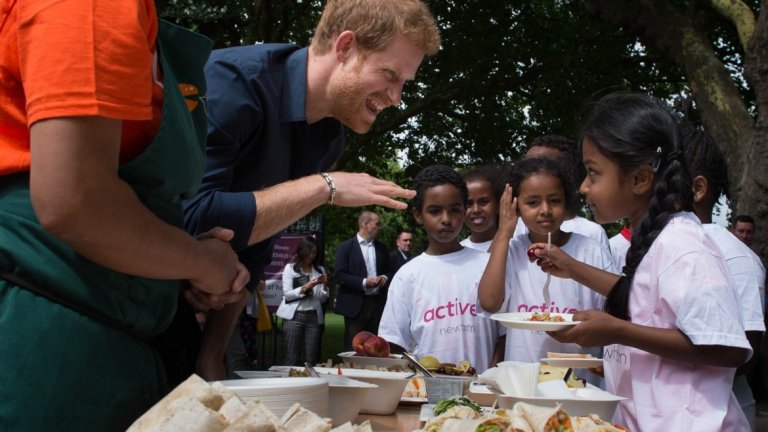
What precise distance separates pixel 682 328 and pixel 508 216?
1.67 m

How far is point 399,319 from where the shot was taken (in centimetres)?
404

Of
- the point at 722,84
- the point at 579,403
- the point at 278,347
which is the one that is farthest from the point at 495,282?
the point at 278,347

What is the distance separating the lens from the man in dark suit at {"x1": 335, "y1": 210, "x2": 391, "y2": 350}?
10164mm

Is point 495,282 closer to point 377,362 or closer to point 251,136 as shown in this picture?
point 377,362

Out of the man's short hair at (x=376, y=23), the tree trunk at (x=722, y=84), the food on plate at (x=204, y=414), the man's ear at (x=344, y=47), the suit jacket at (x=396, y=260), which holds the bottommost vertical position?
the suit jacket at (x=396, y=260)

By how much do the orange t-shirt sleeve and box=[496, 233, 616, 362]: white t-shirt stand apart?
8.73ft

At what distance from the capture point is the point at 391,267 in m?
11.2

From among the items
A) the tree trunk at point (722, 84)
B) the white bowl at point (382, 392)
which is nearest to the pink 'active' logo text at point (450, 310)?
the white bowl at point (382, 392)

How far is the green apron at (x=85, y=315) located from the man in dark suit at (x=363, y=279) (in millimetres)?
8511

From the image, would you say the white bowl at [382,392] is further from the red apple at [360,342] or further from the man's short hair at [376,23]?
the man's short hair at [376,23]

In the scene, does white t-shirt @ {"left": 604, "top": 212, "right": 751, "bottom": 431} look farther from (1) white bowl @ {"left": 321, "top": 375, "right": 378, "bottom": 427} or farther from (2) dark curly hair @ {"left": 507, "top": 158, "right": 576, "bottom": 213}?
(2) dark curly hair @ {"left": 507, "top": 158, "right": 576, "bottom": 213}

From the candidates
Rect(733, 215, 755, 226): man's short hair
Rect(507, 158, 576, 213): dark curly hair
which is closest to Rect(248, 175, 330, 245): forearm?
Rect(507, 158, 576, 213): dark curly hair

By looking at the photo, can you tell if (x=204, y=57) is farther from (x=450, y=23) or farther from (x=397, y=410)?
(x=450, y=23)

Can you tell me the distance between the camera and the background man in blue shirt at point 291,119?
1.83m
